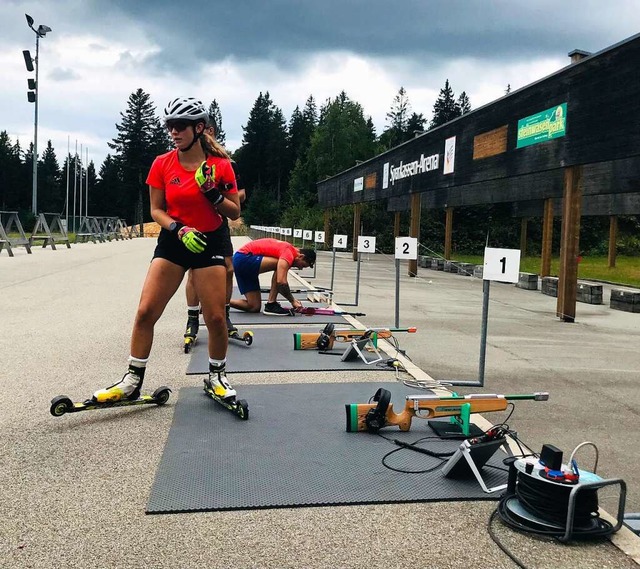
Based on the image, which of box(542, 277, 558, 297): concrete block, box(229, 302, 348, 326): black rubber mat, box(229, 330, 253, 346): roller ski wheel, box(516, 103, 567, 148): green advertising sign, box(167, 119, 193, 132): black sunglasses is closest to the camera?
box(167, 119, 193, 132): black sunglasses

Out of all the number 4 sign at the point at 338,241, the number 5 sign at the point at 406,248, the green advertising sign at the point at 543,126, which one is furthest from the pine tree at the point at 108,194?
the number 5 sign at the point at 406,248

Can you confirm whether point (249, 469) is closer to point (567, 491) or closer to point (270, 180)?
point (567, 491)

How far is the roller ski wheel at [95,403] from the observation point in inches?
164

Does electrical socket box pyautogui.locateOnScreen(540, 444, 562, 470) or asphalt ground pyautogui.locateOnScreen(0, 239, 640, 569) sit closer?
asphalt ground pyautogui.locateOnScreen(0, 239, 640, 569)

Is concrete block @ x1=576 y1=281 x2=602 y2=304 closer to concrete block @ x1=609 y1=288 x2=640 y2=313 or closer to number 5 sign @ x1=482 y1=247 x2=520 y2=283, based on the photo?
concrete block @ x1=609 y1=288 x2=640 y2=313

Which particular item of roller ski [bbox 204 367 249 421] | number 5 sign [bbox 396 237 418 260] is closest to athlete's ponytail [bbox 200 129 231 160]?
roller ski [bbox 204 367 249 421]

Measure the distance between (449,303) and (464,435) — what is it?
9.51m

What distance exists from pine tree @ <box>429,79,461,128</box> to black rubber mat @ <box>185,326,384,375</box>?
86790 millimetres

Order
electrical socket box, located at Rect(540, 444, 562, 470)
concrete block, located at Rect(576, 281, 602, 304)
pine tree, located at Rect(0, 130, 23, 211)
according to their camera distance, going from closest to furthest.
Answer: electrical socket box, located at Rect(540, 444, 562, 470) → concrete block, located at Rect(576, 281, 602, 304) → pine tree, located at Rect(0, 130, 23, 211)

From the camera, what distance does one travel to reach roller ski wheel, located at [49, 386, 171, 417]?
4168 millimetres

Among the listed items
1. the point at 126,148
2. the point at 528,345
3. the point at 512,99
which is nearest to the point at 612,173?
the point at 512,99

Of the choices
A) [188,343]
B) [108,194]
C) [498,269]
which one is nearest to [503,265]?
[498,269]

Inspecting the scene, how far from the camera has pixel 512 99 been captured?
44.6 ft

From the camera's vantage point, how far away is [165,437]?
398cm
